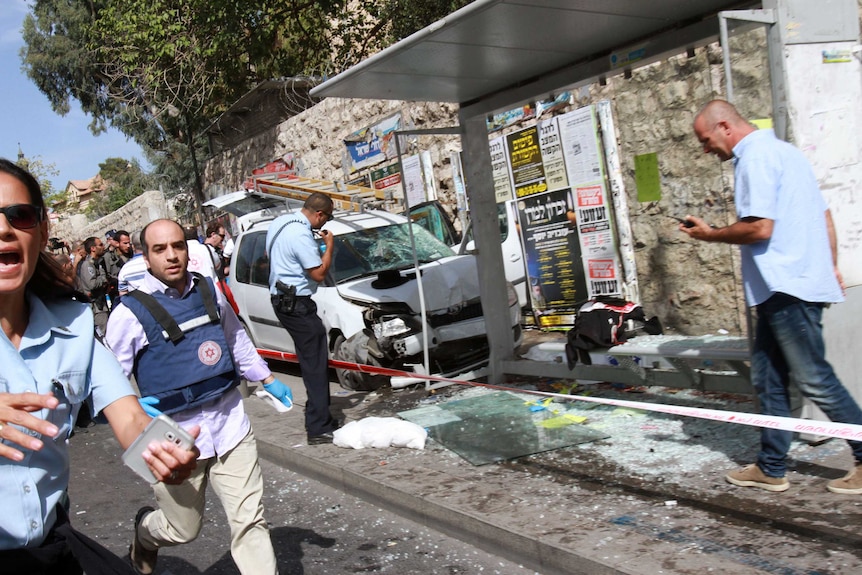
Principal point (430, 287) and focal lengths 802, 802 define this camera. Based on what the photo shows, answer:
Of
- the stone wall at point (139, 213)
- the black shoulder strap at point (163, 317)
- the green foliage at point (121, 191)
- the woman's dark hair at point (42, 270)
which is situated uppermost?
the green foliage at point (121, 191)

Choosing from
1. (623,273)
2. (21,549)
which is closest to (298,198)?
(623,273)

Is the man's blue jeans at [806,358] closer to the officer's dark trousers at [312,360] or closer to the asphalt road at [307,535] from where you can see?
the asphalt road at [307,535]

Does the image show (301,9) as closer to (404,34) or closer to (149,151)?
(404,34)

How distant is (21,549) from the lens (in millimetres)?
1853

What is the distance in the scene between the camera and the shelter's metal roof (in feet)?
17.4

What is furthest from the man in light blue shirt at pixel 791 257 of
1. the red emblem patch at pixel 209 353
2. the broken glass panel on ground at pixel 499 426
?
the red emblem patch at pixel 209 353

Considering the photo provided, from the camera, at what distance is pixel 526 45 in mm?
6020

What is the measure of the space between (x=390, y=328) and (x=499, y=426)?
1980 mm

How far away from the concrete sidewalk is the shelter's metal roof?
9.01ft

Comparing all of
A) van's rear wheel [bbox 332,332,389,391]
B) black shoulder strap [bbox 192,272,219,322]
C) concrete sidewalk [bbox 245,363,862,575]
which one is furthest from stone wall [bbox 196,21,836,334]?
black shoulder strap [bbox 192,272,219,322]

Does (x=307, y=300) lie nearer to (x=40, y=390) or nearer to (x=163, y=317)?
(x=163, y=317)

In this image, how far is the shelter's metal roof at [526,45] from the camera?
529 centimetres

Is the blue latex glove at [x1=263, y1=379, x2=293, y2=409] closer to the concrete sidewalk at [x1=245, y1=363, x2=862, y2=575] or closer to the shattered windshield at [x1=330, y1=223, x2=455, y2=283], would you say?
the concrete sidewalk at [x1=245, y1=363, x2=862, y2=575]

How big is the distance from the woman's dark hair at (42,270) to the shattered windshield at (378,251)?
6467mm
